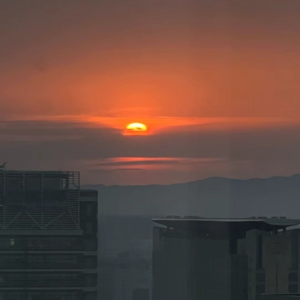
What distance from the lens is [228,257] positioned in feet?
9.52

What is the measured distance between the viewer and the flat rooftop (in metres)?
2.81

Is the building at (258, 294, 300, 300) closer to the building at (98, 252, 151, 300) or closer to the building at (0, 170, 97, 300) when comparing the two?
the building at (98, 252, 151, 300)

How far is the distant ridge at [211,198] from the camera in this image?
9.00ft

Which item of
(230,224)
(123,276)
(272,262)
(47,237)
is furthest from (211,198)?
(47,237)

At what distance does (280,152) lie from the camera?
2906 mm

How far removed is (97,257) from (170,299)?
42 centimetres

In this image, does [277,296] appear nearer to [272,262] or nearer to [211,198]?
[272,262]

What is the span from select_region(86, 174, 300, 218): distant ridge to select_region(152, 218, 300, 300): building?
55mm

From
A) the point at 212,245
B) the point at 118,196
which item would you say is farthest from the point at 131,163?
the point at 212,245

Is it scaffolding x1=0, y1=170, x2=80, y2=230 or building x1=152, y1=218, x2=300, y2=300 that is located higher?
scaffolding x1=0, y1=170, x2=80, y2=230

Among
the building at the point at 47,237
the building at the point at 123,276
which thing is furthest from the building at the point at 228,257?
the building at the point at 47,237

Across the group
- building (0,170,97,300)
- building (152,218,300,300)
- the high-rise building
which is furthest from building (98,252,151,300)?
the high-rise building

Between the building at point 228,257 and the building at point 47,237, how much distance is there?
0.40 metres

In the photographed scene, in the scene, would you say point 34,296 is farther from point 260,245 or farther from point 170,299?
point 260,245
